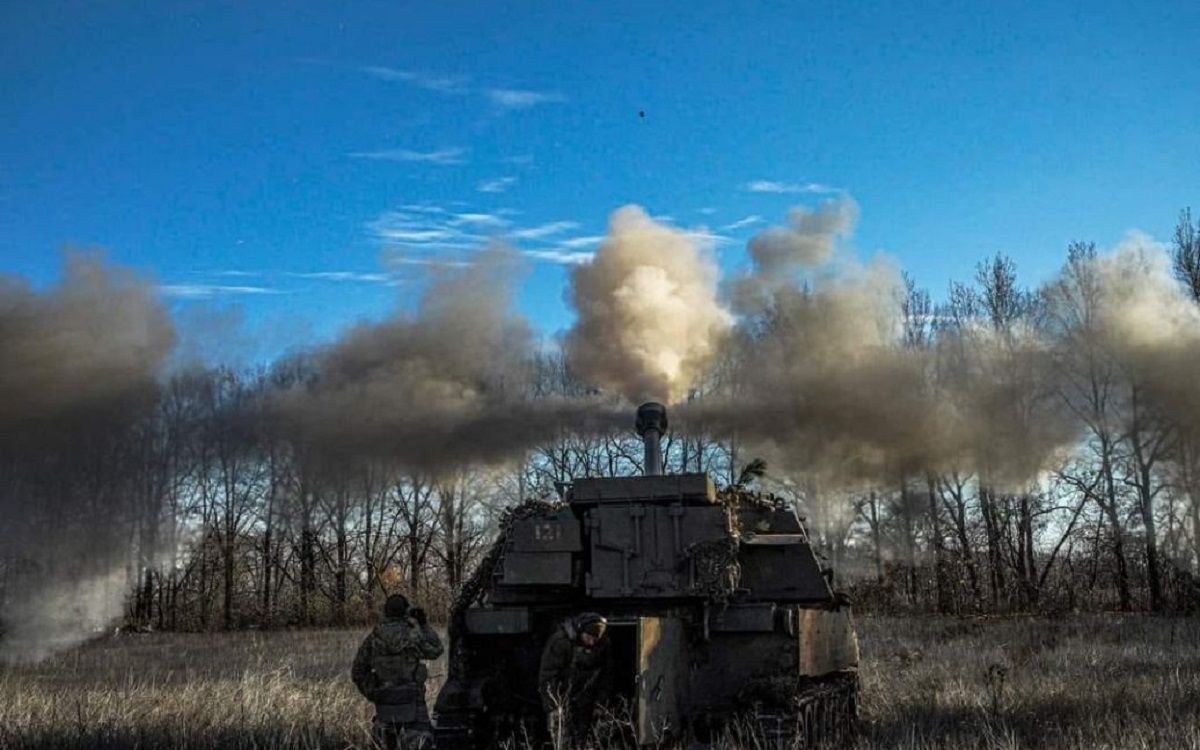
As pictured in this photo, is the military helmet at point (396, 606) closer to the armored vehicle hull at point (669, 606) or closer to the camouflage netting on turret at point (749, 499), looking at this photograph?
the armored vehicle hull at point (669, 606)

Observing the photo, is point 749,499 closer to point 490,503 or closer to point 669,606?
point 669,606

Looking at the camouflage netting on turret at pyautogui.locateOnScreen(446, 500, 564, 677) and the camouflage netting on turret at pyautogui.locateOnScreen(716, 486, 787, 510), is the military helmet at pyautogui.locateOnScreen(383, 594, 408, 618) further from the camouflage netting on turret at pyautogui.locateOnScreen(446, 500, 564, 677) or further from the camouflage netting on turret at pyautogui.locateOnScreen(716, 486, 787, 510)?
the camouflage netting on turret at pyautogui.locateOnScreen(716, 486, 787, 510)

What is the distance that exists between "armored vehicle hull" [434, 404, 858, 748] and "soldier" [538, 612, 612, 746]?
23 centimetres

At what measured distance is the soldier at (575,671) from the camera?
9062 mm

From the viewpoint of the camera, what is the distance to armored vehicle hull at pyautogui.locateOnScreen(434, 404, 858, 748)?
1001 cm

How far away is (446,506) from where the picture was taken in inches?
1587

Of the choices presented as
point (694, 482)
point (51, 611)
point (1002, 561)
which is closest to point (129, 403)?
point (51, 611)

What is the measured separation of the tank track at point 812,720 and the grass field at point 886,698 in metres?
0.27

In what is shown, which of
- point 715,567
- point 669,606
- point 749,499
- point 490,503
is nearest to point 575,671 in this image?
point 669,606

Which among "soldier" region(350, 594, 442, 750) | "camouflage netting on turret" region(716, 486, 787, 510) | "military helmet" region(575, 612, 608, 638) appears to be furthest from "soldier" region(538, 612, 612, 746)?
"camouflage netting on turret" region(716, 486, 787, 510)

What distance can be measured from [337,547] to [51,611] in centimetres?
2149

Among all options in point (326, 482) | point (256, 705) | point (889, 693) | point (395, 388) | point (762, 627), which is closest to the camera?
point (762, 627)

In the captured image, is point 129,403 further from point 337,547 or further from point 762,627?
point 337,547

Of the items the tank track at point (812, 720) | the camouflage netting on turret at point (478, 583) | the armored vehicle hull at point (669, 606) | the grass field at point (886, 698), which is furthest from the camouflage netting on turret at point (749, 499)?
the grass field at point (886, 698)
